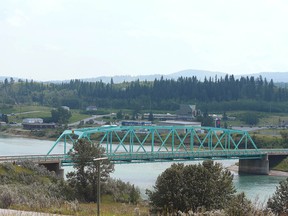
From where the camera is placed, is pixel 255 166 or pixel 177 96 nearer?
A: pixel 255 166

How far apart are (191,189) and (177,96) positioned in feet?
328

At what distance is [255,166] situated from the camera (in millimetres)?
57531

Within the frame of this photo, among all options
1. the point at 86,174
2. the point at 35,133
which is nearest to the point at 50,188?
the point at 86,174

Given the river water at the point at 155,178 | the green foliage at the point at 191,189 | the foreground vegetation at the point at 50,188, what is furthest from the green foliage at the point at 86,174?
the river water at the point at 155,178

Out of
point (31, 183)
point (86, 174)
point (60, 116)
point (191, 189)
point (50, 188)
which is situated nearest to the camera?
point (191, 189)

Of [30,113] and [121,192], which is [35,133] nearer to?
[30,113]

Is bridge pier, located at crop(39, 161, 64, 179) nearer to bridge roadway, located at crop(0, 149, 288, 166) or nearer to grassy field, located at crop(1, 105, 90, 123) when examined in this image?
bridge roadway, located at crop(0, 149, 288, 166)

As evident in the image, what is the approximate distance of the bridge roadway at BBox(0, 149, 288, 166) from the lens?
4161 cm

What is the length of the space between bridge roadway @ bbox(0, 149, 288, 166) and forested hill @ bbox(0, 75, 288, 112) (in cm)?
5197

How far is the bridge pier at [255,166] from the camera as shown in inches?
2227

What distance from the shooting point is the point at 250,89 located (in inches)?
4717

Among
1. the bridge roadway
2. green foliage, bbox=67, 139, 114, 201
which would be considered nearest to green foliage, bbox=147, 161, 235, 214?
green foliage, bbox=67, 139, 114, 201

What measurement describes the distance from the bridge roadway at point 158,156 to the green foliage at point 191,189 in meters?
16.8

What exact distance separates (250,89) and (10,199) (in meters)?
102
